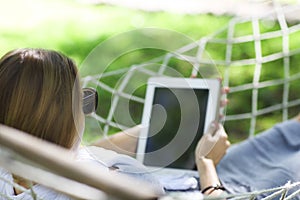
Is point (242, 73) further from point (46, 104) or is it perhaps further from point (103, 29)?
point (46, 104)

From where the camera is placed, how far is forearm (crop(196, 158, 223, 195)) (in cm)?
152

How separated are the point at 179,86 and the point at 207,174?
273mm

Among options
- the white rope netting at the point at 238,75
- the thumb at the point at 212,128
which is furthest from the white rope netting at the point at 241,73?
the thumb at the point at 212,128

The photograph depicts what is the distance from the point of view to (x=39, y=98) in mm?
1092

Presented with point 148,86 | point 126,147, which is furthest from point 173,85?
point 126,147

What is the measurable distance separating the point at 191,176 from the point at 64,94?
562 mm

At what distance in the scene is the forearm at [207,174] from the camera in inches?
59.7

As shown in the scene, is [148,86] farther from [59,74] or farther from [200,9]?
[200,9]

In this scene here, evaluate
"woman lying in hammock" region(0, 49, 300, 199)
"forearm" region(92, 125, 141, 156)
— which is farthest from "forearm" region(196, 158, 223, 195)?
"woman lying in hammock" region(0, 49, 300, 199)

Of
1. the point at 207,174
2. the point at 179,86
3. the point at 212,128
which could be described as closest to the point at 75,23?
the point at 179,86

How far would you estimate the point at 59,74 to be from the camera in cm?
111

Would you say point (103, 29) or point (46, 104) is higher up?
point (103, 29)

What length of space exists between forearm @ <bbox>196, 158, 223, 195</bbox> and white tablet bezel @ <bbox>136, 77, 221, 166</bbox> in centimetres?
11

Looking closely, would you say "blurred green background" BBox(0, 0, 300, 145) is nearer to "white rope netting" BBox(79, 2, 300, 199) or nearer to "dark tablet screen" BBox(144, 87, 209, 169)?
"white rope netting" BBox(79, 2, 300, 199)
